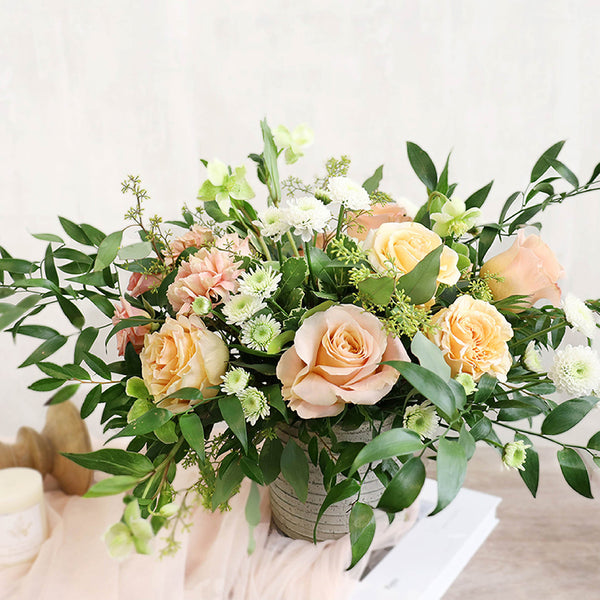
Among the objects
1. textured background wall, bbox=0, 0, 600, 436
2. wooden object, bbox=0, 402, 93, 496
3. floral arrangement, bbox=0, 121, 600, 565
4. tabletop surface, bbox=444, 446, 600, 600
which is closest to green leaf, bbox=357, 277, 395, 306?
floral arrangement, bbox=0, 121, 600, 565

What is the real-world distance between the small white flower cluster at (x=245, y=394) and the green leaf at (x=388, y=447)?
13 cm

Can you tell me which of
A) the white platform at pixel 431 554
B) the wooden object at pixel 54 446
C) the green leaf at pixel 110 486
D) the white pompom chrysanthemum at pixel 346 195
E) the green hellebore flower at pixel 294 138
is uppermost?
the green hellebore flower at pixel 294 138

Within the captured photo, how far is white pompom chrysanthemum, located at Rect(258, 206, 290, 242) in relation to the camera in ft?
1.81

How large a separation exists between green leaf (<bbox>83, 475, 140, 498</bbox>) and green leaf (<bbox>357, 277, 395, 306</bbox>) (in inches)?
9.0

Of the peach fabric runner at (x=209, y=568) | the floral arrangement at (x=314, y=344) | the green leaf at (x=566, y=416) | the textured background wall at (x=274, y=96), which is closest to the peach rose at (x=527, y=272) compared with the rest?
the floral arrangement at (x=314, y=344)

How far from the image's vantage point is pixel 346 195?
55cm

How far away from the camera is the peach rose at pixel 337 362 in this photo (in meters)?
0.49

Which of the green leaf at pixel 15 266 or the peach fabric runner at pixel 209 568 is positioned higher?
the green leaf at pixel 15 266

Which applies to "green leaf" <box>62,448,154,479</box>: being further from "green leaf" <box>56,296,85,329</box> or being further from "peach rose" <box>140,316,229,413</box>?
"green leaf" <box>56,296,85,329</box>

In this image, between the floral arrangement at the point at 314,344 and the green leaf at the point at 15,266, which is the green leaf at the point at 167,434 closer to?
the floral arrangement at the point at 314,344

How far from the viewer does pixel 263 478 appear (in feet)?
1.78

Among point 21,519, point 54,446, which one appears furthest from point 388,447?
point 54,446

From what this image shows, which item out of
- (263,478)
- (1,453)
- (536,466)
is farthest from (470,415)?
(1,453)

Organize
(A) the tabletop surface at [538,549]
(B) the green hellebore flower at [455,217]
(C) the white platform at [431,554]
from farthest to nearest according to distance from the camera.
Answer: (A) the tabletop surface at [538,549] < (C) the white platform at [431,554] < (B) the green hellebore flower at [455,217]
